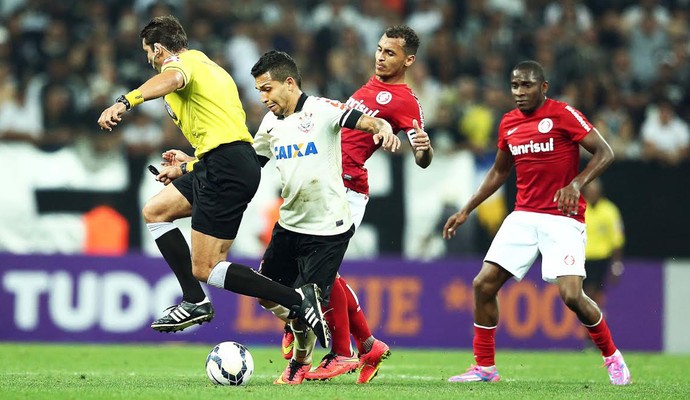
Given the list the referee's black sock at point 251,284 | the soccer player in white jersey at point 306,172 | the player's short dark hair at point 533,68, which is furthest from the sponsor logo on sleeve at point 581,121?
the referee's black sock at point 251,284

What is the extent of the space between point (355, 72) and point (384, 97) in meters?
7.66

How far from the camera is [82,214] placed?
14.1 meters

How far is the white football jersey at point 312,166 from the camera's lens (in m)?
8.19

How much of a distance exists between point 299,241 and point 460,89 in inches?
345

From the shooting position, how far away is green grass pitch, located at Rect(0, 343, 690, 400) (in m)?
7.63

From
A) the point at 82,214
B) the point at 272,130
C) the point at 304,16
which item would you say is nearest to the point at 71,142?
the point at 82,214

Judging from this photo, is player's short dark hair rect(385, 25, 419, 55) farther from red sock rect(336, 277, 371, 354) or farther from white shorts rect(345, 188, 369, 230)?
red sock rect(336, 277, 371, 354)

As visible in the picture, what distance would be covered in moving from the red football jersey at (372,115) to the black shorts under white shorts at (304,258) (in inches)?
22.1

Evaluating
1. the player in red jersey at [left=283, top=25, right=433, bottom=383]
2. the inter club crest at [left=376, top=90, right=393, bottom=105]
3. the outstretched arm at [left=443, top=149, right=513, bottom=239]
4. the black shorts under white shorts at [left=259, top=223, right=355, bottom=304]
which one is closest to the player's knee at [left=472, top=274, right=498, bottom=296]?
the outstretched arm at [left=443, top=149, right=513, bottom=239]

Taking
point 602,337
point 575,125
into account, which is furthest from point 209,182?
point 602,337

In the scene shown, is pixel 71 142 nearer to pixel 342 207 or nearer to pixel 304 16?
pixel 304 16

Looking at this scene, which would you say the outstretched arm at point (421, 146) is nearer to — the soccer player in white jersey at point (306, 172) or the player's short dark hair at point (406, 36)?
the soccer player in white jersey at point (306, 172)

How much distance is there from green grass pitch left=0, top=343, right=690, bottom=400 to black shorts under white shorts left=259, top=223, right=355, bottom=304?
0.74m

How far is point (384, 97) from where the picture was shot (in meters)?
9.06
